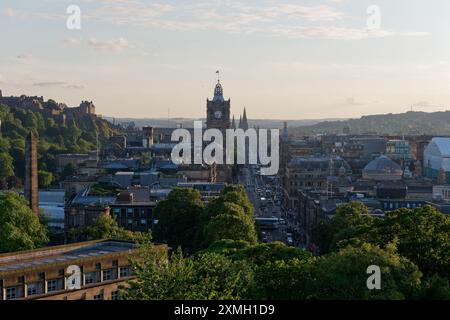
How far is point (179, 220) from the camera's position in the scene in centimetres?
6812

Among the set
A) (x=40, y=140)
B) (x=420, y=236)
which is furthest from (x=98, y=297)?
(x=40, y=140)

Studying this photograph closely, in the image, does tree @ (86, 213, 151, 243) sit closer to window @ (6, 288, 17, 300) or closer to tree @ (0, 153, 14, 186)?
window @ (6, 288, 17, 300)

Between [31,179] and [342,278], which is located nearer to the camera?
[342,278]

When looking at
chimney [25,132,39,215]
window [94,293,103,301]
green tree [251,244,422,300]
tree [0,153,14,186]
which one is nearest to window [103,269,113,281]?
window [94,293,103,301]

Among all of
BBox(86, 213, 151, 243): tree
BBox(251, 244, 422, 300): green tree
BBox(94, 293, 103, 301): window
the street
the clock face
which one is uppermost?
the clock face

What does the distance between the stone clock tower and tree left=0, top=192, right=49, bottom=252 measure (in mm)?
91918

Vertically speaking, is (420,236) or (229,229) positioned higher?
(420,236)

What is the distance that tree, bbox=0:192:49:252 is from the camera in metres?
55.2

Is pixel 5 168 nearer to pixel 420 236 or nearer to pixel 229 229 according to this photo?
pixel 229 229

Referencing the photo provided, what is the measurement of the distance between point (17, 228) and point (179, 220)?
15.5 metres

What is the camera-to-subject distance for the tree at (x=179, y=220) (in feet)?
219

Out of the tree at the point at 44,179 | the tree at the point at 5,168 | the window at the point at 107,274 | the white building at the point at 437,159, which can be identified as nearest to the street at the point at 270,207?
the white building at the point at 437,159

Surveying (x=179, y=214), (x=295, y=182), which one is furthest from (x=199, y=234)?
(x=295, y=182)

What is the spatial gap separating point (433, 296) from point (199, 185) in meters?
59.5
